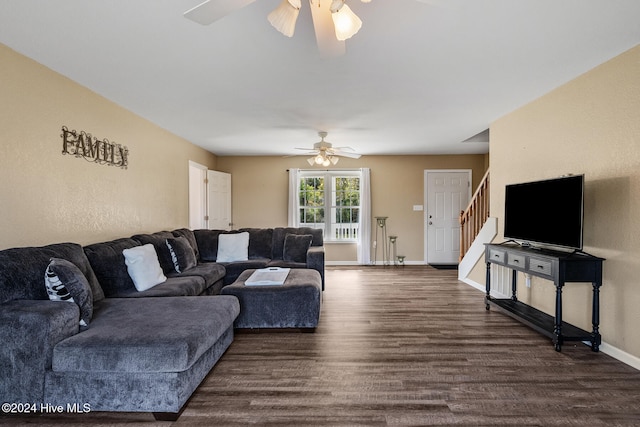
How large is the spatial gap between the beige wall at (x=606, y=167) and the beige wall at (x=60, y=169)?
4690mm

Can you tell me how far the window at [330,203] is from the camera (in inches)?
299

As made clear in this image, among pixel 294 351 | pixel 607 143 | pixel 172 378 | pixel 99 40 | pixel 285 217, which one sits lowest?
pixel 294 351

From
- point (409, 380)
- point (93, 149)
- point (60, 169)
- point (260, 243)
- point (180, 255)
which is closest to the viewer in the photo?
point (409, 380)

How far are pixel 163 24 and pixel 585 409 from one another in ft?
11.7

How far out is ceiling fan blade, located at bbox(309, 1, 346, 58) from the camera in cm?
169

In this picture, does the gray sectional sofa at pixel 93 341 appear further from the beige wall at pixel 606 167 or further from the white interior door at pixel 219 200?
the white interior door at pixel 219 200

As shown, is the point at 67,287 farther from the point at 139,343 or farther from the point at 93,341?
the point at 139,343

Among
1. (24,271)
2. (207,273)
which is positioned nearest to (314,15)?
(24,271)

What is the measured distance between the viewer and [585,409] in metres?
2.05

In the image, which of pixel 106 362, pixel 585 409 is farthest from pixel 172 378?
pixel 585 409

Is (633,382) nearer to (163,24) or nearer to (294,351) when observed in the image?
(294,351)

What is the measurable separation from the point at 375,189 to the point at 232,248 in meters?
3.61

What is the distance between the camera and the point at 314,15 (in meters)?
1.70

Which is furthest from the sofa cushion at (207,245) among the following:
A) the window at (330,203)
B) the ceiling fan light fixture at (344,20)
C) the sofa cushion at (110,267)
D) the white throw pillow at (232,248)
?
the ceiling fan light fixture at (344,20)
